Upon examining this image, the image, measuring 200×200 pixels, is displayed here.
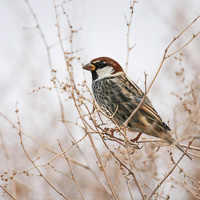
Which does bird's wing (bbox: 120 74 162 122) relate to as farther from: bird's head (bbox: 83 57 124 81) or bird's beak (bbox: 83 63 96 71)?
bird's beak (bbox: 83 63 96 71)

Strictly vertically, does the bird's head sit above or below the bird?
above

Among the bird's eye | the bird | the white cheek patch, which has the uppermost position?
the bird's eye

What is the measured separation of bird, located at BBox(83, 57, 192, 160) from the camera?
4.59 metres

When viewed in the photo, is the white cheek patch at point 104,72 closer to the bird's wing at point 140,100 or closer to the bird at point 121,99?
the bird at point 121,99

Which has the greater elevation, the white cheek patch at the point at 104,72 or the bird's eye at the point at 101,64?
the bird's eye at the point at 101,64

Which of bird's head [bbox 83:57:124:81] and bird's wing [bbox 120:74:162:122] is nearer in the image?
bird's wing [bbox 120:74:162:122]

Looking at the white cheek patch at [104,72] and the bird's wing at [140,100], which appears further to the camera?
the white cheek patch at [104,72]

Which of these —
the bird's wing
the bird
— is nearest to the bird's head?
the bird

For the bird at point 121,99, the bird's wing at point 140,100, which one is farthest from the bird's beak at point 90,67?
the bird's wing at point 140,100

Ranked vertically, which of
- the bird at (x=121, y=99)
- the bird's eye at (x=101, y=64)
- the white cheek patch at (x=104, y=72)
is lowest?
the bird at (x=121, y=99)

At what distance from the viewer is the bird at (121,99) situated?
459 centimetres

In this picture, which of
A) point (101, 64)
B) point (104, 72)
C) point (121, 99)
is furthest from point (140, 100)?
point (101, 64)

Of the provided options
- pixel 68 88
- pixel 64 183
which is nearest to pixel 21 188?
pixel 64 183

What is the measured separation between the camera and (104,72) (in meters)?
5.01
